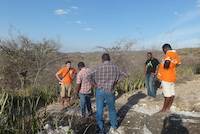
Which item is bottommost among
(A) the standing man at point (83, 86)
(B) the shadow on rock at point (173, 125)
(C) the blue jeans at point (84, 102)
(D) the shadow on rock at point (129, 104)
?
(B) the shadow on rock at point (173, 125)

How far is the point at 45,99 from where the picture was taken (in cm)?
1717

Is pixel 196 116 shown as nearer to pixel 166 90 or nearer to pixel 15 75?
pixel 166 90

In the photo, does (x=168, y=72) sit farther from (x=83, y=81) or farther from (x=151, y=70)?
(x=151, y=70)

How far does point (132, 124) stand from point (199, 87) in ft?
21.4

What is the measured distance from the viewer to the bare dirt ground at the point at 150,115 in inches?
436

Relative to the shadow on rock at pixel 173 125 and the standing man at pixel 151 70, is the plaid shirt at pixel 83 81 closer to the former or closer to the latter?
the shadow on rock at pixel 173 125

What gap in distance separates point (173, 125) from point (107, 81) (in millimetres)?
2438

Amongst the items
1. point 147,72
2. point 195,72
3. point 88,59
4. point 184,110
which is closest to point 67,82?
point 147,72

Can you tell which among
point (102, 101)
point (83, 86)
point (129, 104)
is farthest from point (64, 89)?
point (102, 101)

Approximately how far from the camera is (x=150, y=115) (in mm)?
12625

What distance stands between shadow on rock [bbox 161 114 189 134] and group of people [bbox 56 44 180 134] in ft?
1.77

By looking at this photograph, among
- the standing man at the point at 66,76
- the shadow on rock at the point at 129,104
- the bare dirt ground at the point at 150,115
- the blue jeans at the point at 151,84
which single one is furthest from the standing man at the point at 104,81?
the blue jeans at the point at 151,84

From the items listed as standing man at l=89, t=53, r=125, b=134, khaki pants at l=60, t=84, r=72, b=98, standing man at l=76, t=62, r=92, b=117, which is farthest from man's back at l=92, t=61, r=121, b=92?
khaki pants at l=60, t=84, r=72, b=98

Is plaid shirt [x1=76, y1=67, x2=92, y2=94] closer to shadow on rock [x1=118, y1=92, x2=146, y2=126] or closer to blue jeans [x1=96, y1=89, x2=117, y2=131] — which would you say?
shadow on rock [x1=118, y1=92, x2=146, y2=126]
